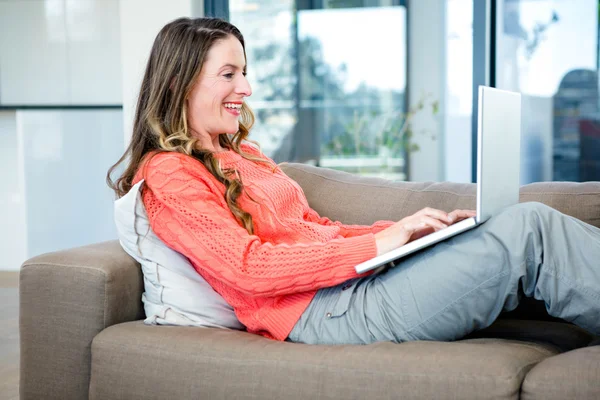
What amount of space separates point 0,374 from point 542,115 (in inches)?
118

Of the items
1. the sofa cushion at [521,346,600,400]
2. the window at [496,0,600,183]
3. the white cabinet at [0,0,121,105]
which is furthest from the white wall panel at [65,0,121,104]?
the sofa cushion at [521,346,600,400]

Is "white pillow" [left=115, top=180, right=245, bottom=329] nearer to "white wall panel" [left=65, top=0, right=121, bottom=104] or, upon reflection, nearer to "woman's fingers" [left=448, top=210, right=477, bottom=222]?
"woman's fingers" [left=448, top=210, right=477, bottom=222]

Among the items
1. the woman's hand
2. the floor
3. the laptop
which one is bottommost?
the floor

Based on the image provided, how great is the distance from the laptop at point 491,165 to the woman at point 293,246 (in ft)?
0.20

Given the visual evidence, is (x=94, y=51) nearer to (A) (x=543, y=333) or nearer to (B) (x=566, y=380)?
(A) (x=543, y=333)

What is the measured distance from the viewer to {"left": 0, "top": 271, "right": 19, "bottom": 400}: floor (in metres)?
2.49

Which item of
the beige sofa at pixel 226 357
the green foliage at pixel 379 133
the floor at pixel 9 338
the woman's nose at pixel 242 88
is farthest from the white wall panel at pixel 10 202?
the woman's nose at pixel 242 88

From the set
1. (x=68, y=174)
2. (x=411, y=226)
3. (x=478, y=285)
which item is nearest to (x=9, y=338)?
(x=68, y=174)

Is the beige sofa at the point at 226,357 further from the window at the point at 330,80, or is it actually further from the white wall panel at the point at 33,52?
the white wall panel at the point at 33,52

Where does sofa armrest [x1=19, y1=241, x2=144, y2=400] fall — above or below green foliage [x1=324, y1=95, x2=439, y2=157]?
below

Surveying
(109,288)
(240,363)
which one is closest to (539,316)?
(240,363)

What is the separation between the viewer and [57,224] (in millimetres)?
4457

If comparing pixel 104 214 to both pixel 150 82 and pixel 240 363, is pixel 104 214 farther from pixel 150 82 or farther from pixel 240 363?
pixel 240 363

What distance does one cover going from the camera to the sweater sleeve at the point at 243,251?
1.67m
